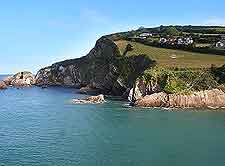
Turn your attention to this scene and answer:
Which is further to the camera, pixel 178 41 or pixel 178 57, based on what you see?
pixel 178 41

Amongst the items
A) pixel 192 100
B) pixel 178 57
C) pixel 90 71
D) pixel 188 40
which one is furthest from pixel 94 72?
pixel 192 100

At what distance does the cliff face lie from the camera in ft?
451

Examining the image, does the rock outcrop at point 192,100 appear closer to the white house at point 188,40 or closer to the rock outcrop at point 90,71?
the rock outcrop at point 90,71

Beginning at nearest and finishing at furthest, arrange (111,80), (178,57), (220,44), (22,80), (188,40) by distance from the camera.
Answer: (178,57)
(220,44)
(111,80)
(188,40)
(22,80)

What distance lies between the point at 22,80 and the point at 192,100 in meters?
105

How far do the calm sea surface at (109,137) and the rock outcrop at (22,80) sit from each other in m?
89.3

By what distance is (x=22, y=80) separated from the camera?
191m

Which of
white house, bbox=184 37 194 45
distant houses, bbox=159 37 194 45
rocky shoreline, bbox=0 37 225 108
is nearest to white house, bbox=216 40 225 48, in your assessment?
distant houses, bbox=159 37 194 45

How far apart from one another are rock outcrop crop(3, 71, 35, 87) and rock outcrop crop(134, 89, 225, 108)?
320 ft

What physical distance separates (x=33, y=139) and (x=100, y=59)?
9545 centimetres

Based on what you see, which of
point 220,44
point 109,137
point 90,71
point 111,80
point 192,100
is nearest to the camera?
point 109,137

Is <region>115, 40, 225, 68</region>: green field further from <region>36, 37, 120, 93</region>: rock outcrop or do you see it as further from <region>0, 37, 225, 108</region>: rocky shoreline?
<region>36, 37, 120, 93</region>: rock outcrop

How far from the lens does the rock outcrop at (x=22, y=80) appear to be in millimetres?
189875

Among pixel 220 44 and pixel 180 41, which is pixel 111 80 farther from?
pixel 220 44
